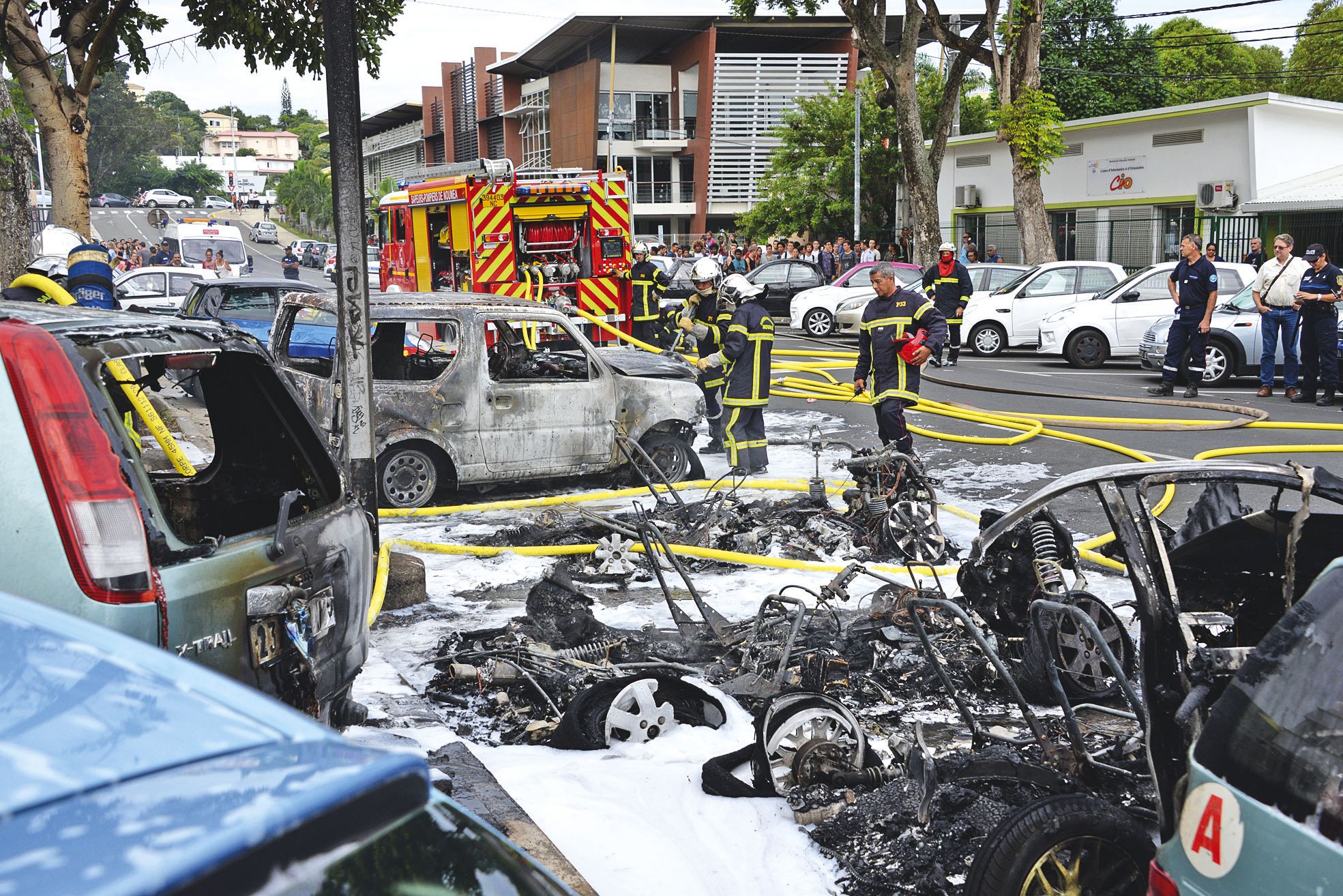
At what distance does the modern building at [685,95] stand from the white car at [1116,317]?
1468 inches

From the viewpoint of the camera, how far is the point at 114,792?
4.05ft

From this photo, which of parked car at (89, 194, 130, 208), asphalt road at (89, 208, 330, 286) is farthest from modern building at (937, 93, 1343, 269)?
parked car at (89, 194, 130, 208)

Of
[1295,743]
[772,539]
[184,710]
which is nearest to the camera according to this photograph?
[184,710]

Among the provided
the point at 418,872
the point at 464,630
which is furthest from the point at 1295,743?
the point at 464,630

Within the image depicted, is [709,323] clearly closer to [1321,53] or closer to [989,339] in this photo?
[989,339]

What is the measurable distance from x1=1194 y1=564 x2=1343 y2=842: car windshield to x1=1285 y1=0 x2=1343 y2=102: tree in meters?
46.4

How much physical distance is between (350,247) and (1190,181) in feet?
89.3

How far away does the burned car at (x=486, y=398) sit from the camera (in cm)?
883

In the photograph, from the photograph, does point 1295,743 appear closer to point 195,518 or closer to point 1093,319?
point 195,518

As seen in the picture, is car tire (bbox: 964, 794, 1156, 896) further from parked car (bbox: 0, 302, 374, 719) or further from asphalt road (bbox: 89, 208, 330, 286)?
asphalt road (bbox: 89, 208, 330, 286)

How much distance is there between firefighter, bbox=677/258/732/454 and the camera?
36.8ft

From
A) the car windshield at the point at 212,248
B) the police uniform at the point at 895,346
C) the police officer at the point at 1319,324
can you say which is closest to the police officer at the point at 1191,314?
the police officer at the point at 1319,324

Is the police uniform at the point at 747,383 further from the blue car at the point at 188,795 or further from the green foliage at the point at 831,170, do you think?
the green foliage at the point at 831,170

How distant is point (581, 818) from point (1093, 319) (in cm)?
1552
